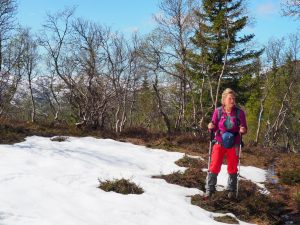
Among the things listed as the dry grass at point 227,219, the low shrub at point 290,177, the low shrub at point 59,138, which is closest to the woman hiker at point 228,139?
the dry grass at point 227,219

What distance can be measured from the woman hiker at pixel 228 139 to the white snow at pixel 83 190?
707 millimetres

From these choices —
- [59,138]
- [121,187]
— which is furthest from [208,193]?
[59,138]

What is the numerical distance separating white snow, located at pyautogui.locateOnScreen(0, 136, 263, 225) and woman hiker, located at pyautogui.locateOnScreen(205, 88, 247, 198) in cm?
71

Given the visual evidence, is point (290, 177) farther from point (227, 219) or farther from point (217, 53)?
point (217, 53)

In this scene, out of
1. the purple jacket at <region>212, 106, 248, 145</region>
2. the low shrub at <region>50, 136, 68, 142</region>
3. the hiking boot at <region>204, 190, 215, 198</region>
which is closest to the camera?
the hiking boot at <region>204, 190, 215, 198</region>

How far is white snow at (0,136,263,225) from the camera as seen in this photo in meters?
5.78

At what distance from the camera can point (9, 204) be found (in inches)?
230

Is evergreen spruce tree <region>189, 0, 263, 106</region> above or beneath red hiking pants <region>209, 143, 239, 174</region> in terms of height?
above

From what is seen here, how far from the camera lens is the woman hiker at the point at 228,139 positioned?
25.6ft

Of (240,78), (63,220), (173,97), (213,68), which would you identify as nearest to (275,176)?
(63,220)

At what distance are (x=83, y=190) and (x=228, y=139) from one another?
3.07 metres

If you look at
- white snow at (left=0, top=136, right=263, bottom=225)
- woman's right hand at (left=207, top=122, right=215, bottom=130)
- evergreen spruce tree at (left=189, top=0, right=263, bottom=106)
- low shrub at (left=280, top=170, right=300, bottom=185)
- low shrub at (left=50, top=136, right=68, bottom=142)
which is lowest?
white snow at (left=0, top=136, right=263, bottom=225)

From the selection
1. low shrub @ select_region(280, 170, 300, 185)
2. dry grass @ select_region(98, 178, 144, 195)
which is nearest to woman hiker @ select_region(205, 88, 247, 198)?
dry grass @ select_region(98, 178, 144, 195)

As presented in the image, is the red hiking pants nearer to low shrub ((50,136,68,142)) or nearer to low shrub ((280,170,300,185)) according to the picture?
low shrub ((280,170,300,185))
